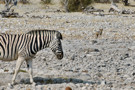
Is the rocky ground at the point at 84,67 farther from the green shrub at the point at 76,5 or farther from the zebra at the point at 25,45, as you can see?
the green shrub at the point at 76,5

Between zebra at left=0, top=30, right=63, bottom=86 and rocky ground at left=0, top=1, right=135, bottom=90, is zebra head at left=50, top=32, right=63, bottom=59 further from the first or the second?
rocky ground at left=0, top=1, right=135, bottom=90

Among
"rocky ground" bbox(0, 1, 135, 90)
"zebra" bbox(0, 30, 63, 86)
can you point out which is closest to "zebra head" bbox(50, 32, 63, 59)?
"zebra" bbox(0, 30, 63, 86)

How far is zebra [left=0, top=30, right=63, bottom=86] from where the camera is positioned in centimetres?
750

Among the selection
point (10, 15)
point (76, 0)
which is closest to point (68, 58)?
point (10, 15)

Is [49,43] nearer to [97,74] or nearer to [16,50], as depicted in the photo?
[16,50]

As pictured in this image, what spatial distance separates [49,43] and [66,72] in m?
1.76

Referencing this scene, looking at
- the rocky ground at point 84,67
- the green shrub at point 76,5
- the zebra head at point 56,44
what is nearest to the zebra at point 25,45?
the zebra head at point 56,44

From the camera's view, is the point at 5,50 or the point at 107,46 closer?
the point at 5,50

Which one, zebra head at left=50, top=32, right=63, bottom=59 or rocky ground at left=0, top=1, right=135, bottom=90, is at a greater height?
zebra head at left=50, top=32, right=63, bottom=59

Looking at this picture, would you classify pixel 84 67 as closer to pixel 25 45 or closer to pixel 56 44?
pixel 56 44

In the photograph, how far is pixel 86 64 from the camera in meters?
10.6

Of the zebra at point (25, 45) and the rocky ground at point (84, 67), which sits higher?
the zebra at point (25, 45)

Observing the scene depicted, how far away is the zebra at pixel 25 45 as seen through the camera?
7.50 meters

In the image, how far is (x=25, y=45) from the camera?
25.0ft
